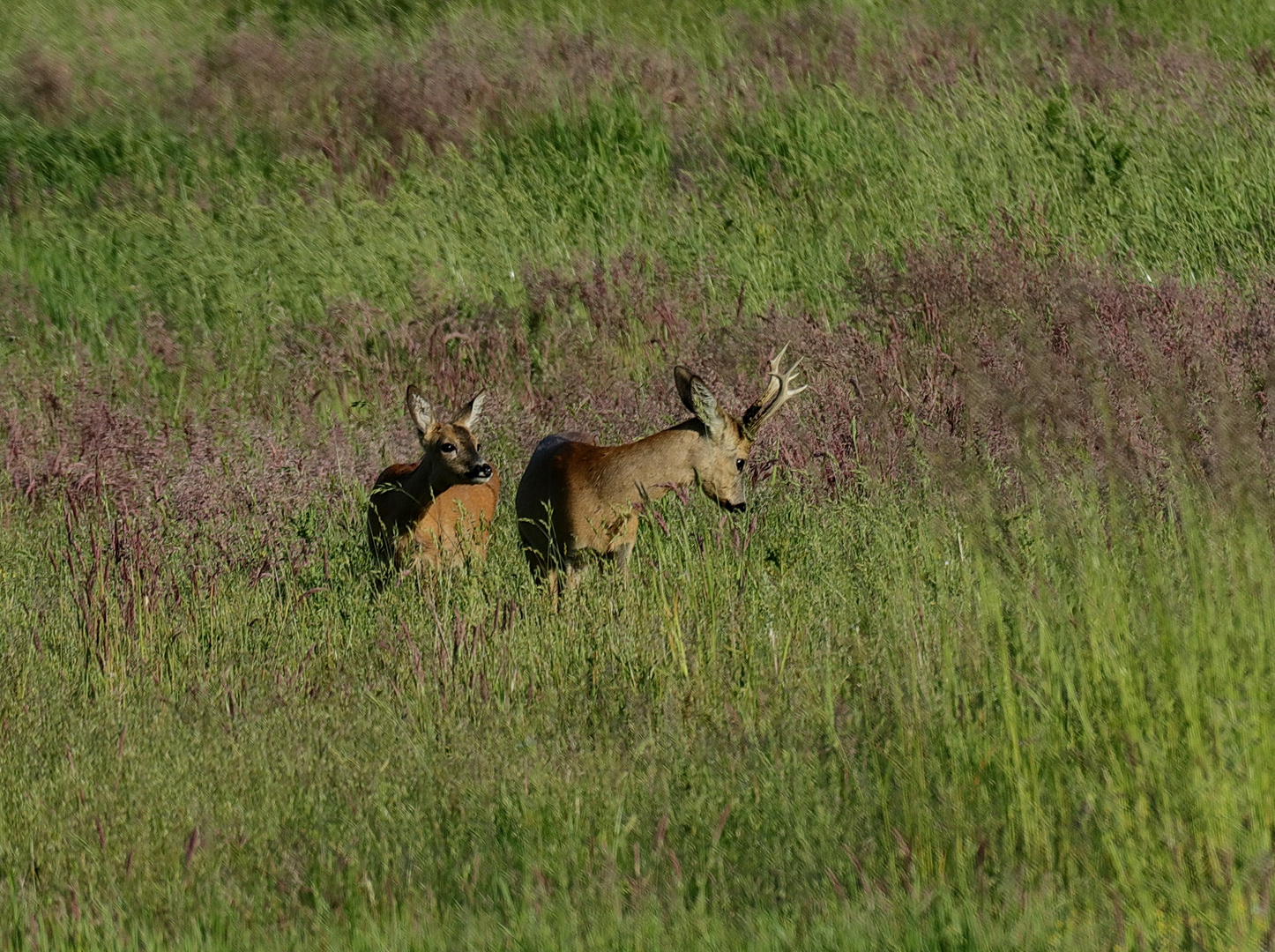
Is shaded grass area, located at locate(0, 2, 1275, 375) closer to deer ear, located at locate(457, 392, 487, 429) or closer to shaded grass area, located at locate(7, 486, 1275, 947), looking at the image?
deer ear, located at locate(457, 392, 487, 429)

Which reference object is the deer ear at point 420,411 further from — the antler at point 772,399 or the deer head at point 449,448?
the antler at point 772,399

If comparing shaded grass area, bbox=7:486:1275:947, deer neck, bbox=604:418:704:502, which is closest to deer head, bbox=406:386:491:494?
deer neck, bbox=604:418:704:502

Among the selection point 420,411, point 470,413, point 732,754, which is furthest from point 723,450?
point 732,754

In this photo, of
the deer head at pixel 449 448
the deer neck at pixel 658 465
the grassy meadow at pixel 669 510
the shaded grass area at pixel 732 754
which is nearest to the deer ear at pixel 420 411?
the deer head at pixel 449 448

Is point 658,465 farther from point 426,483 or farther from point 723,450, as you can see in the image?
point 426,483

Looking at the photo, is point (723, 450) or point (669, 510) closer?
point (723, 450)

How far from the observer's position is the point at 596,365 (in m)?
10.4

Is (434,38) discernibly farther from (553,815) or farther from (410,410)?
(553,815)

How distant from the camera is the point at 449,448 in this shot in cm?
752

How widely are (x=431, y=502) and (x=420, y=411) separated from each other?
16.2 inches

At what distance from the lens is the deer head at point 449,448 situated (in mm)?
7441

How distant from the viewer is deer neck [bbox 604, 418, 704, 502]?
7.05 meters

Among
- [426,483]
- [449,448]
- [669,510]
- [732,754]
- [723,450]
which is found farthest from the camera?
[426,483]

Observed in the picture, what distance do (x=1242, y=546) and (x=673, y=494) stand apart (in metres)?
3.32
